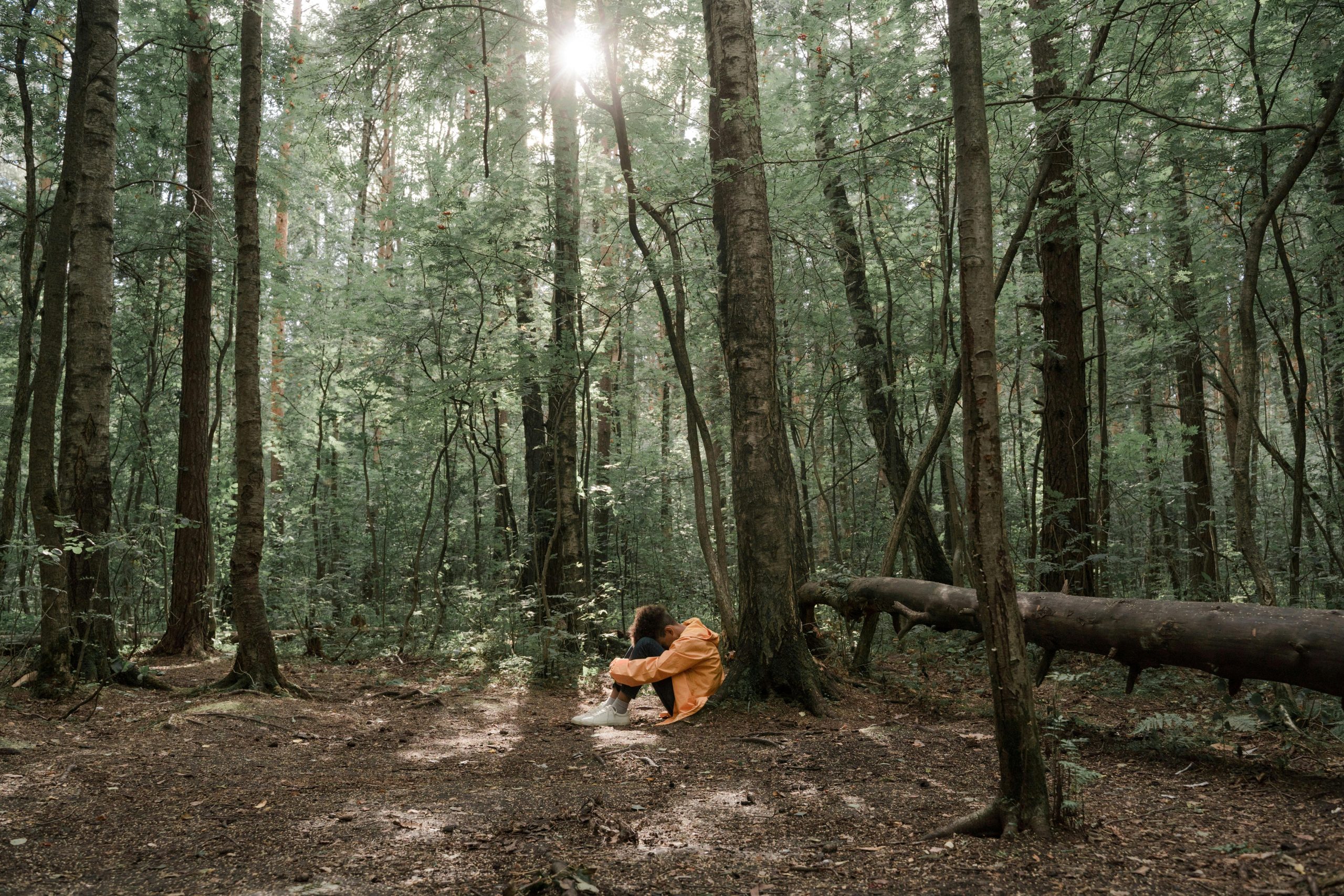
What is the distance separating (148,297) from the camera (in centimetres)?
1137

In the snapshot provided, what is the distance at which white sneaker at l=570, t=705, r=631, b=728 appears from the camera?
666 cm

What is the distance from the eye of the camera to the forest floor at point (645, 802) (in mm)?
2936

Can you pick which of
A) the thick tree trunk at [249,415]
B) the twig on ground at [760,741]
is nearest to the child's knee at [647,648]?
the twig on ground at [760,741]

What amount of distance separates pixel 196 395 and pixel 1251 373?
12.2 meters

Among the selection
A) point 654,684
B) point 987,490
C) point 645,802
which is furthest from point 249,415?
point 987,490

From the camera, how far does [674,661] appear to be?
6613mm

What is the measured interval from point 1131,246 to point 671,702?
9476mm

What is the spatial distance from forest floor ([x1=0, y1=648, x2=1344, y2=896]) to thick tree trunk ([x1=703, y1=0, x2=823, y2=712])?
0.43 meters

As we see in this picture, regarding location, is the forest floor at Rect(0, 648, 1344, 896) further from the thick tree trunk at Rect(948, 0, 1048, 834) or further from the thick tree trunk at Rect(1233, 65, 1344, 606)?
the thick tree trunk at Rect(1233, 65, 1344, 606)

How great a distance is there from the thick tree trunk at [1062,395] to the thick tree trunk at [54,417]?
9530 millimetres

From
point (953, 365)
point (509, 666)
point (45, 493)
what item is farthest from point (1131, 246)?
point (45, 493)

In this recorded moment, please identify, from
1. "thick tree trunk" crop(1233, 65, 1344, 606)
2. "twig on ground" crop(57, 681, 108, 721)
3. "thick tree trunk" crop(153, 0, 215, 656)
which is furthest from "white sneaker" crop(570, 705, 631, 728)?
"thick tree trunk" crop(153, 0, 215, 656)

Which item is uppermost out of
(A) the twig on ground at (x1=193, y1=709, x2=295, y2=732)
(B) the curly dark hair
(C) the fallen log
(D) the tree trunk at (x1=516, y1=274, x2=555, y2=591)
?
(D) the tree trunk at (x1=516, y1=274, x2=555, y2=591)

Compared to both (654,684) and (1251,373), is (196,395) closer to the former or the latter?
(654,684)
